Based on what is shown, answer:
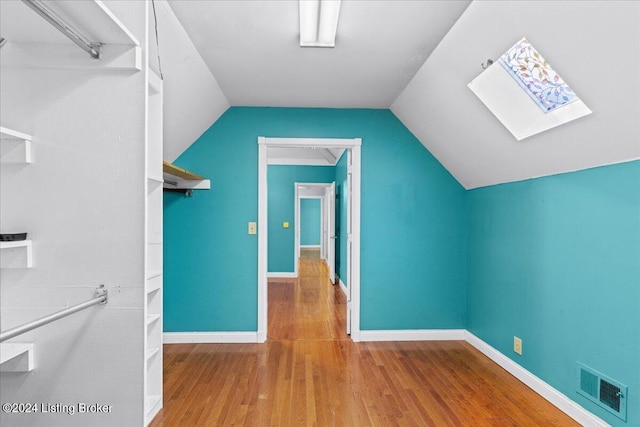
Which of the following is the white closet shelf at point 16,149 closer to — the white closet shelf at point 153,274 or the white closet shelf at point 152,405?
the white closet shelf at point 153,274

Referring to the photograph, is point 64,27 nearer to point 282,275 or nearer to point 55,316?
point 55,316

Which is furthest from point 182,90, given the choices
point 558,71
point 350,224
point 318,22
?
point 558,71

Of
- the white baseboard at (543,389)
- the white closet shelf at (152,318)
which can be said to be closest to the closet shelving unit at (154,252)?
the white closet shelf at (152,318)

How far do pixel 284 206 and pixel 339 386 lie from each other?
5.14 m

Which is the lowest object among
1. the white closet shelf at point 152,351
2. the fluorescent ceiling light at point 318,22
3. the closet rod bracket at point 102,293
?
the white closet shelf at point 152,351

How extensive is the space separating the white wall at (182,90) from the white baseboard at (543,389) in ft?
11.2

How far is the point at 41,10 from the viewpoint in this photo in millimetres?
1085

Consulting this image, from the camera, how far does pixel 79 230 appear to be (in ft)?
4.48

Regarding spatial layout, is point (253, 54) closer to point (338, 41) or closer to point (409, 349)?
point (338, 41)

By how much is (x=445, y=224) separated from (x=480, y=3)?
2.32 meters

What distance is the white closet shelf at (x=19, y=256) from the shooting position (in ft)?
4.34

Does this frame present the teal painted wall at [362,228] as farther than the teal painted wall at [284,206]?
No

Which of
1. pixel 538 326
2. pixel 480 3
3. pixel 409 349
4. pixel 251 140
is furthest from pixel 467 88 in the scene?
pixel 409 349

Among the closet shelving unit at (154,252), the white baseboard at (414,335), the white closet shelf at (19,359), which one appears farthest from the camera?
the white baseboard at (414,335)
